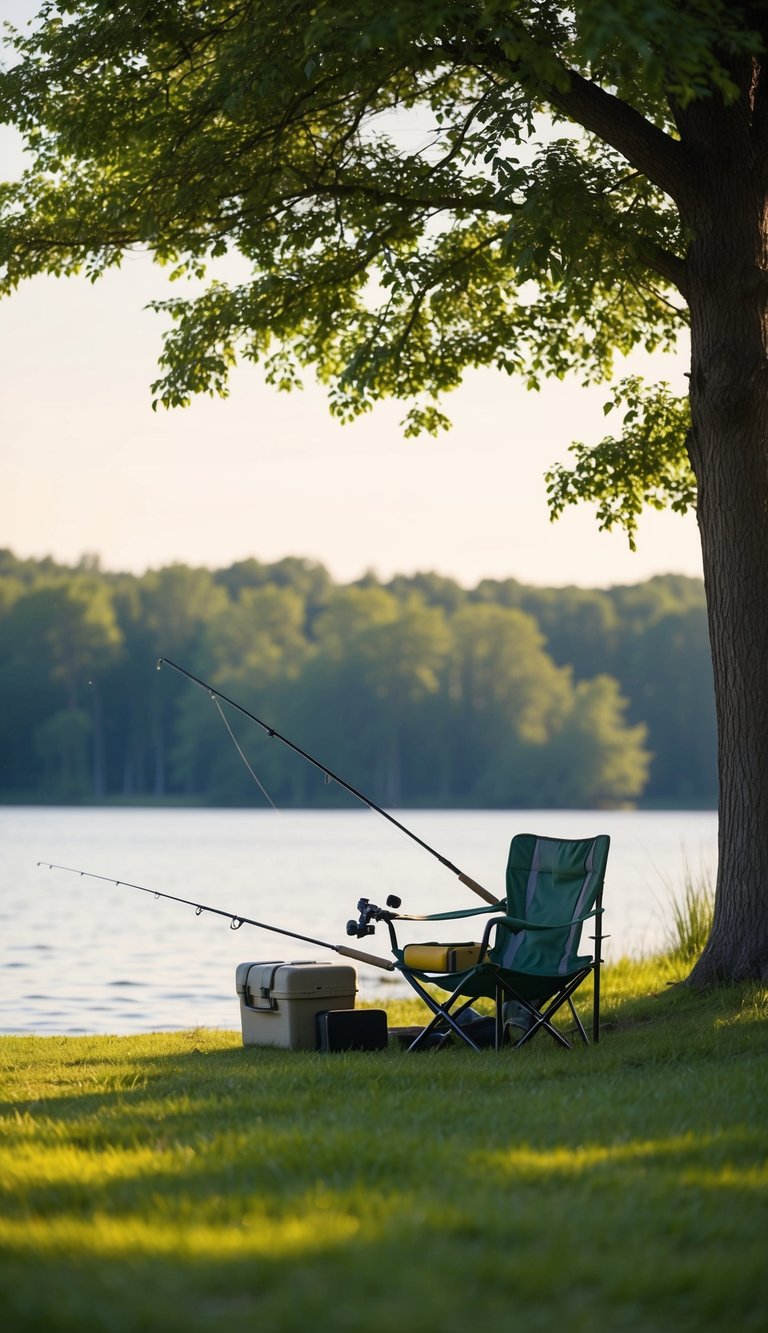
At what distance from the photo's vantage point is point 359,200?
27.0 ft

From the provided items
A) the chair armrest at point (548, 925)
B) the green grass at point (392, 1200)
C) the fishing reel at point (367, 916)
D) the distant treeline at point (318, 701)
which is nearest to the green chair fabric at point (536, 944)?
the chair armrest at point (548, 925)

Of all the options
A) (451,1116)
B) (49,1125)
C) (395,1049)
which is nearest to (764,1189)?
(451,1116)

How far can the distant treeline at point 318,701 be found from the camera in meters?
52.6

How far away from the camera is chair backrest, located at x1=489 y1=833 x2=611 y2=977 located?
19.5 ft

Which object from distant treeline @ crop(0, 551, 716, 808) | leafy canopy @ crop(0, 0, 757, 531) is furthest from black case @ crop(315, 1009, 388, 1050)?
distant treeline @ crop(0, 551, 716, 808)

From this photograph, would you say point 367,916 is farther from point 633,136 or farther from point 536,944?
point 633,136

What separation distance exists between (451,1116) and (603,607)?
6577 centimetres

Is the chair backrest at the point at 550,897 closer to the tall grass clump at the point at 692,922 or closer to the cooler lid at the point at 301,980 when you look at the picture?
the cooler lid at the point at 301,980

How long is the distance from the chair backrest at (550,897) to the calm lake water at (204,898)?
10.9 feet

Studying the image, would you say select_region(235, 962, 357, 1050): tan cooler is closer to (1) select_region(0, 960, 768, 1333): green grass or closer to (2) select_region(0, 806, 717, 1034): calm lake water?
(1) select_region(0, 960, 768, 1333): green grass

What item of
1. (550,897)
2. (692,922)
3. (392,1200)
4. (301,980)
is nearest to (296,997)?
(301,980)

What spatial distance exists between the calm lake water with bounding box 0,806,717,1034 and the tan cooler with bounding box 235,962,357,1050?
3.06m

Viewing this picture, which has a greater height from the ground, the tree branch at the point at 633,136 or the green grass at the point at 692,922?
the tree branch at the point at 633,136

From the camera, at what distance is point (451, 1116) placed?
400 centimetres
